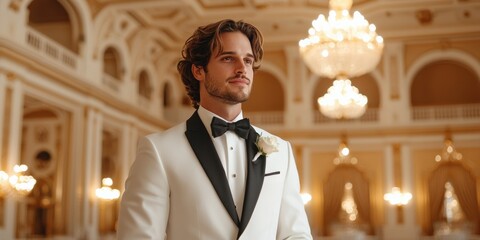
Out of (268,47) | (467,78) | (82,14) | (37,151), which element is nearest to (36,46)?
(82,14)

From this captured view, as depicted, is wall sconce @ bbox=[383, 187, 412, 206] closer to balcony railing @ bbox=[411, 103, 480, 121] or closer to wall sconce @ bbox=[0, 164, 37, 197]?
balcony railing @ bbox=[411, 103, 480, 121]

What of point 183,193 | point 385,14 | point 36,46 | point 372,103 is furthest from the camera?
point 372,103

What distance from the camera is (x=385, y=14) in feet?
57.0

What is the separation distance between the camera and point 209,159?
6.89ft

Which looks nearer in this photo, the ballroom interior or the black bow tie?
the black bow tie

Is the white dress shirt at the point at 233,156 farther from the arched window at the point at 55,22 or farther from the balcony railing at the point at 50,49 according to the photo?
the arched window at the point at 55,22

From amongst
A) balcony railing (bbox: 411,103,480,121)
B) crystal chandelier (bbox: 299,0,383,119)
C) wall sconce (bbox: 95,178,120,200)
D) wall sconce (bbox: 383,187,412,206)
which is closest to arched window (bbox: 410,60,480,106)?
balcony railing (bbox: 411,103,480,121)

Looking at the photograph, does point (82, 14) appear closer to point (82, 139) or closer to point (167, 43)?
point (82, 139)

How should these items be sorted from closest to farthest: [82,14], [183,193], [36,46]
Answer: [183,193]
[36,46]
[82,14]

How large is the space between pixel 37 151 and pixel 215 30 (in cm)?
1711

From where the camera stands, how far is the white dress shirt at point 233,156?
210cm

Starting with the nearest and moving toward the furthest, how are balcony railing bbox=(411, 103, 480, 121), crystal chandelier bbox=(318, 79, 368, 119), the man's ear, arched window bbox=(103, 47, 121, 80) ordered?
the man's ear, crystal chandelier bbox=(318, 79, 368, 119), arched window bbox=(103, 47, 121, 80), balcony railing bbox=(411, 103, 480, 121)

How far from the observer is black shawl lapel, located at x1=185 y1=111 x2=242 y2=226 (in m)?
2.03

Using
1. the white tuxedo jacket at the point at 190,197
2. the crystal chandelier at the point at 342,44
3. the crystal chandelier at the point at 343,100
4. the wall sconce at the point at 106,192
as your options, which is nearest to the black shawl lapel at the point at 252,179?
the white tuxedo jacket at the point at 190,197
